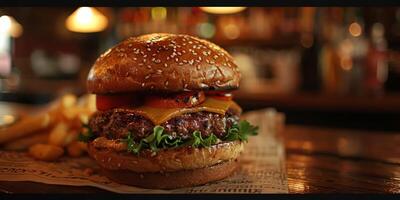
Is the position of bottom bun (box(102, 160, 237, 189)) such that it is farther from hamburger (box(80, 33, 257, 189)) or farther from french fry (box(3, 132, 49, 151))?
french fry (box(3, 132, 49, 151))

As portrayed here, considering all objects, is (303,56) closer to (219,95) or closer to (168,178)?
(219,95)

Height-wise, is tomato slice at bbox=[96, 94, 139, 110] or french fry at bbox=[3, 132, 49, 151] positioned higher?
tomato slice at bbox=[96, 94, 139, 110]

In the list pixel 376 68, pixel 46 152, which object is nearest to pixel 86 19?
pixel 46 152

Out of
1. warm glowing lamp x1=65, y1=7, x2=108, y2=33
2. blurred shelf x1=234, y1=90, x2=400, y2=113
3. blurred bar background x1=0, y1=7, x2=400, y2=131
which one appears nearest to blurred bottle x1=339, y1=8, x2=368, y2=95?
blurred bar background x1=0, y1=7, x2=400, y2=131

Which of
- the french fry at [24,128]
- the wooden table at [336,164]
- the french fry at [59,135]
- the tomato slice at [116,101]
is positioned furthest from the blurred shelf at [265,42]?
the tomato slice at [116,101]

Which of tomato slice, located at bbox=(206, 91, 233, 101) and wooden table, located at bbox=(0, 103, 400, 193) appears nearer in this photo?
wooden table, located at bbox=(0, 103, 400, 193)
